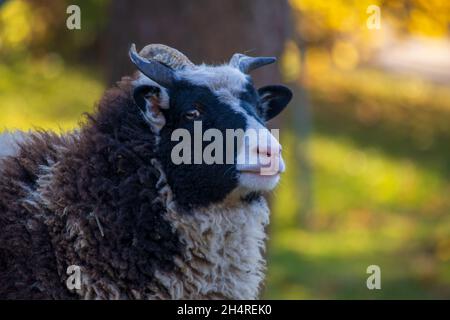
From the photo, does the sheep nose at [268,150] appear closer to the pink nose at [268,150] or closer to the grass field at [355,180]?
the pink nose at [268,150]

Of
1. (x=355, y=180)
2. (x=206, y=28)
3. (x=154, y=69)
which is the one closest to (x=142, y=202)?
(x=154, y=69)

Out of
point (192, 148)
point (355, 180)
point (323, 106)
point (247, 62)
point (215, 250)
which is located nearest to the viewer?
point (192, 148)

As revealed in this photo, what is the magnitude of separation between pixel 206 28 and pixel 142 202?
4078 mm

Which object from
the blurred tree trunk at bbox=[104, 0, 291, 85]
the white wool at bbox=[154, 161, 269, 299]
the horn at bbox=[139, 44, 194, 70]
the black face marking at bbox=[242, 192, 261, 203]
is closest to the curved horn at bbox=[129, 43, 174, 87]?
the horn at bbox=[139, 44, 194, 70]

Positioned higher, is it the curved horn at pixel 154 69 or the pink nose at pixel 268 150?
the curved horn at pixel 154 69

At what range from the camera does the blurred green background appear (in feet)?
29.4

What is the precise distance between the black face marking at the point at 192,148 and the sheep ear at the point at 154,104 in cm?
3

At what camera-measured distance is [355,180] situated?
1711 centimetres

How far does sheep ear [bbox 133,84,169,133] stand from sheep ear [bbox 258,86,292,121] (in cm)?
76

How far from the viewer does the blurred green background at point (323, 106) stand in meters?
8.96

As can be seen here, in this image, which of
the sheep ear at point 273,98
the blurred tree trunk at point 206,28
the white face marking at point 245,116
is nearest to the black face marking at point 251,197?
the white face marking at point 245,116

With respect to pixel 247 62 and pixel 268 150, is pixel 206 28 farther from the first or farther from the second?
pixel 268 150
